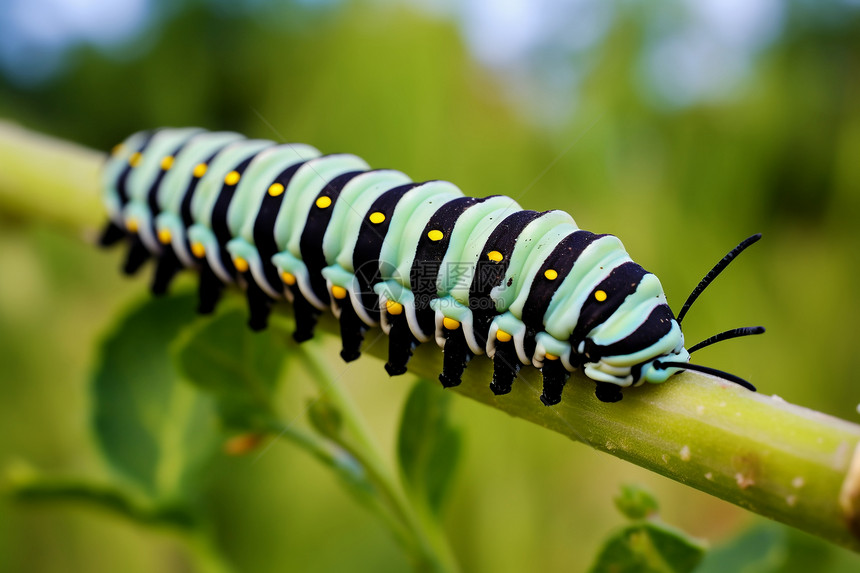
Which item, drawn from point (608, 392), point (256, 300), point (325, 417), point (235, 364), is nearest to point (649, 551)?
point (608, 392)

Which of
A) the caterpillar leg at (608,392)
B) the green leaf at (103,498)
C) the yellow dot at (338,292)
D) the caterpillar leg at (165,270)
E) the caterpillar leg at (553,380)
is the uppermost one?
the caterpillar leg at (608,392)

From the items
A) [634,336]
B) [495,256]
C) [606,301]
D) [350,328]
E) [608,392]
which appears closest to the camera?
[608,392]

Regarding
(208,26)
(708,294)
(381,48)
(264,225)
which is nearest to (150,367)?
(264,225)

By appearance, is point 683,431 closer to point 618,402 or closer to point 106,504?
point 618,402

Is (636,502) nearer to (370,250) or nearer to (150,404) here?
(370,250)

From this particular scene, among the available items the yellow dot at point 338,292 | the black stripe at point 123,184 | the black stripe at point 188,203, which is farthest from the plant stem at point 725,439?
the black stripe at point 123,184

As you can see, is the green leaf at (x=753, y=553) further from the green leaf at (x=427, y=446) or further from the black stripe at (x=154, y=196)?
the black stripe at (x=154, y=196)
